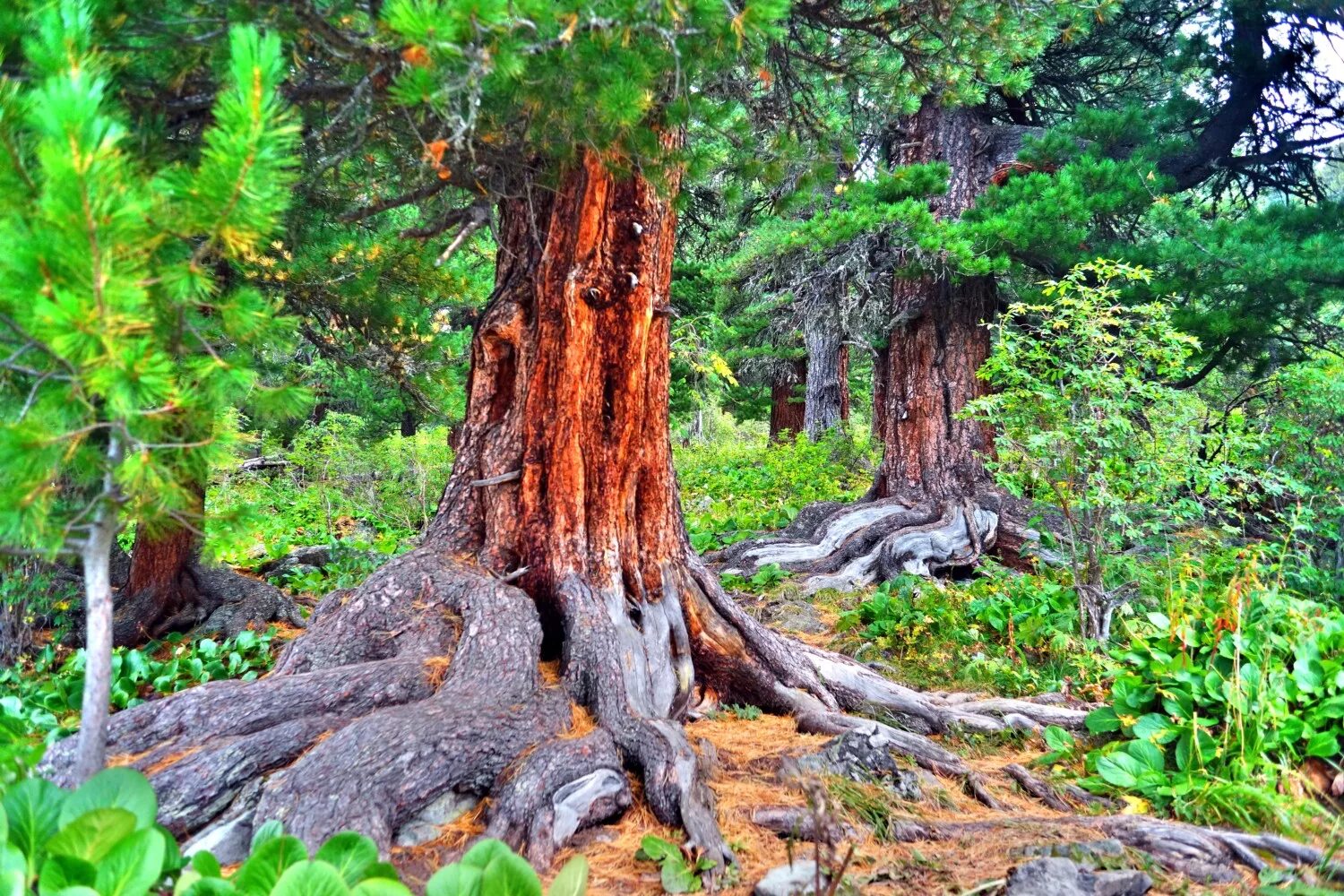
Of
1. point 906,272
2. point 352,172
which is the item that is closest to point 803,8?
point 352,172

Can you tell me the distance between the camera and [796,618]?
238 inches

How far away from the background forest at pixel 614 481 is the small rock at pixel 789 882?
0.10 ft

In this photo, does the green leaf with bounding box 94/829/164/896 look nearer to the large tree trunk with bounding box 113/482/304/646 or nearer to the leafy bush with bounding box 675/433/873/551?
the large tree trunk with bounding box 113/482/304/646

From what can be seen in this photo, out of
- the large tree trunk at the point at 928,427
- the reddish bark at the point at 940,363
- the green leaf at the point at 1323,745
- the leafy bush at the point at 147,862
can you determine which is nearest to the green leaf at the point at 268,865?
the leafy bush at the point at 147,862

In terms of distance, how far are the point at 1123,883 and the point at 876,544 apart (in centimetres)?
508

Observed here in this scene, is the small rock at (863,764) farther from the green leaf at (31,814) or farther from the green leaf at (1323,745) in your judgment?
the green leaf at (31,814)

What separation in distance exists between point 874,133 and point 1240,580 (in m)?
7.28

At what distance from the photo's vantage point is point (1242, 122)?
7496 millimetres

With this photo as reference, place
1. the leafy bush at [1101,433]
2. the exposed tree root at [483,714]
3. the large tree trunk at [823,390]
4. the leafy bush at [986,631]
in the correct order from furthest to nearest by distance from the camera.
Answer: the large tree trunk at [823,390], the leafy bush at [986,631], the leafy bush at [1101,433], the exposed tree root at [483,714]

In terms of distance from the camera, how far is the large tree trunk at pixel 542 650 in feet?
8.36

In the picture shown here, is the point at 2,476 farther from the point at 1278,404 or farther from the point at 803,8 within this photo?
the point at 1278,404

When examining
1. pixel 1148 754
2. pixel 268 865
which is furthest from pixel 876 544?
pixel 268 865

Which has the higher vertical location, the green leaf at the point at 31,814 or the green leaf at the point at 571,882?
the green leaf at the point at 31,814

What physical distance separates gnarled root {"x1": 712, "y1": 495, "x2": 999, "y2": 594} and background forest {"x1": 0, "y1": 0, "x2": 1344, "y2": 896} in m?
0.06
